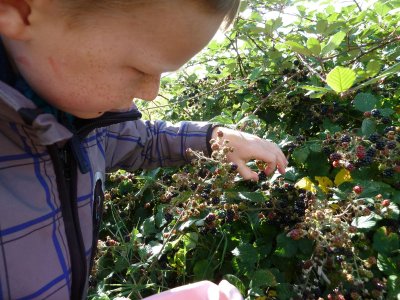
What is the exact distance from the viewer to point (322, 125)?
1515 mm

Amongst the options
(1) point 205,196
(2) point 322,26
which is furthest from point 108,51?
(2) point 322,26

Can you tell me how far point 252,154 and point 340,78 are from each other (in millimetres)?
345

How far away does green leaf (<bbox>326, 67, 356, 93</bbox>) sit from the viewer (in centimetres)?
121

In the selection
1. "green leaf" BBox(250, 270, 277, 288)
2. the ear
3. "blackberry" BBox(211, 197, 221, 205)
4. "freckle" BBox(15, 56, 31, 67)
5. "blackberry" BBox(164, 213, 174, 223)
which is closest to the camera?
the ear

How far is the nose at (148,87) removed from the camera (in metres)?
0.93

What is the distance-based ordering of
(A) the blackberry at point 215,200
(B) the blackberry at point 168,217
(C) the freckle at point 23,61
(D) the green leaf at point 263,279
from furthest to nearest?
(B) the blackberry at point 168,217 → (A) the blackberry at point 215,200 → (D) the green leaf at point 263,279 → (C) the freckle at point 23,61

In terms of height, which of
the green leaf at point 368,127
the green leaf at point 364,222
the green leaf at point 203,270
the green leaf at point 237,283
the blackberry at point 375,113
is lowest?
the green leaf at point 203,270

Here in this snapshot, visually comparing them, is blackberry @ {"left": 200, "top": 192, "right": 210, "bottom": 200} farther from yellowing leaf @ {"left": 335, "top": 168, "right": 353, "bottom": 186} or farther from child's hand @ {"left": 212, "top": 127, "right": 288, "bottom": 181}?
yellowing leaf @ {"left": 335, "top": 168, "right": 353, "bottom": 186}

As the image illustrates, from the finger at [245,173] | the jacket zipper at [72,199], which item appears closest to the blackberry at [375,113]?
the finger at [245,173]

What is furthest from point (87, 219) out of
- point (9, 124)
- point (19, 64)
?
point (19, 64)

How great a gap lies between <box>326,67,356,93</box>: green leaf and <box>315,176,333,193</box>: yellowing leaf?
0.29 m

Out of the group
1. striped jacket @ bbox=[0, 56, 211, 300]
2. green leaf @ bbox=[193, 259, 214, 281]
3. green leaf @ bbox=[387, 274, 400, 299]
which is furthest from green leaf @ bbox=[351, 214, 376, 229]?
striped jacket @ bbox=[0, 56, 211, 300]

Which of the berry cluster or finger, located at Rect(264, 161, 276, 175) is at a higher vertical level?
the berry cluster

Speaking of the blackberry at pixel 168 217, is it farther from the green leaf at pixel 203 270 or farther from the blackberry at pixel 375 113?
the blackberry at pixel 375 113
